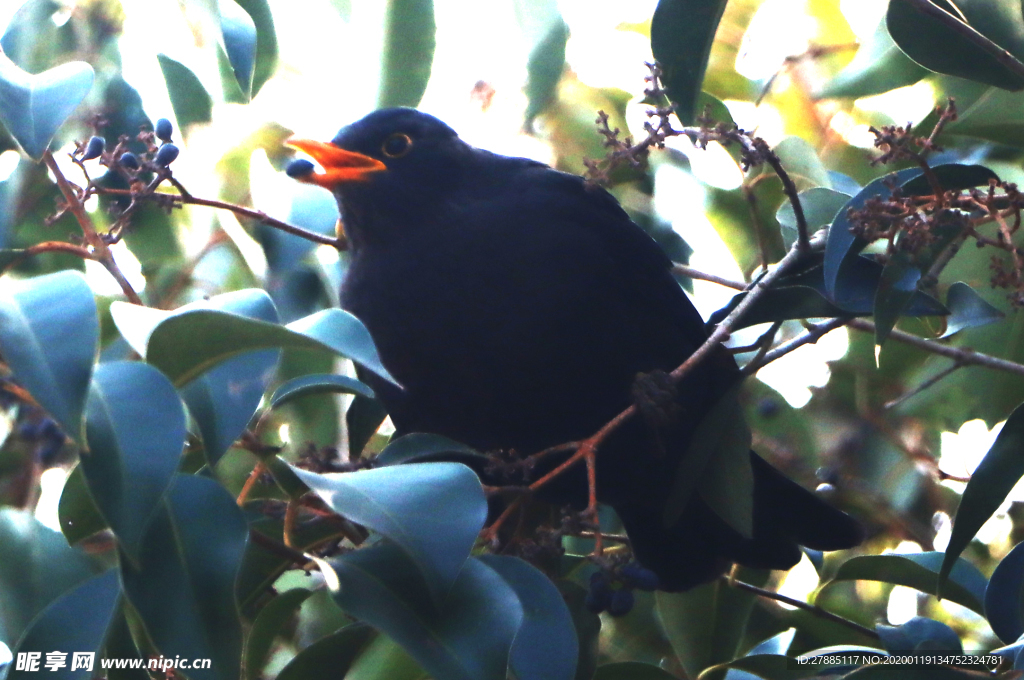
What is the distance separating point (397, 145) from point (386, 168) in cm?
11

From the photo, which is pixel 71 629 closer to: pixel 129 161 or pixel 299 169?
pixel 129 161

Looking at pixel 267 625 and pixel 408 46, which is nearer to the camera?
pixel 267 625

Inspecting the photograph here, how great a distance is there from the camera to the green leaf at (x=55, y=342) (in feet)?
4.26

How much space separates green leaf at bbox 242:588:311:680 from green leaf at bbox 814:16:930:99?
181cm

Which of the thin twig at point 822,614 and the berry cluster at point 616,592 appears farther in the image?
the thin twig at point 822,614

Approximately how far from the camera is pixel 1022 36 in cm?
210

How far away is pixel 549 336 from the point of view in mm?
2871

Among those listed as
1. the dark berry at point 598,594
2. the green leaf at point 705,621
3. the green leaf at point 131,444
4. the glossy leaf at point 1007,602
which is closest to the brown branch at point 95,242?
the green leaf at point 131,444

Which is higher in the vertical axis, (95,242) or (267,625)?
(95,242)

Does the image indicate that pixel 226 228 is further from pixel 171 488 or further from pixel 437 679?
pixel 437 679

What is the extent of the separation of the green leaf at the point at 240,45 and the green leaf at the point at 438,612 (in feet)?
3.44

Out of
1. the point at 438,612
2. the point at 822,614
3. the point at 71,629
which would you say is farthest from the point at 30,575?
the point at 822,614

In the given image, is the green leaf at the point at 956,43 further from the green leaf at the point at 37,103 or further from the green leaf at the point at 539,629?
the green leaf at the point at 37,103

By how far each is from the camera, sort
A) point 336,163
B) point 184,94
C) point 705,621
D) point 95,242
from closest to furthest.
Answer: point 95,242, point 705,621, point 184,94, point 336,163
